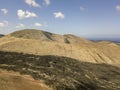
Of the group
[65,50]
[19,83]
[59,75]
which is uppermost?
[65,50]

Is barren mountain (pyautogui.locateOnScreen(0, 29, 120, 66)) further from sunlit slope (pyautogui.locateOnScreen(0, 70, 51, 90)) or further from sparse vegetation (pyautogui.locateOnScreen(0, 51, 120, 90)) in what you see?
sunlit slope (pyautogui.locateOnScreen(0, 70, 51, 90))

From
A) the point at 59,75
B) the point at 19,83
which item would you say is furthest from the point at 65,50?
the point at 19,83

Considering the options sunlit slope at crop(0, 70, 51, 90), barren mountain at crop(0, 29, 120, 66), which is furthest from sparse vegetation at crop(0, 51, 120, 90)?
barren mountain at crop(0, 29, 120, 66)

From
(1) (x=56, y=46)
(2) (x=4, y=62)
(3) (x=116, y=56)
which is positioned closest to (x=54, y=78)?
(2) (x=4, y=62)

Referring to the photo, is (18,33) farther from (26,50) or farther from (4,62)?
(4,62)

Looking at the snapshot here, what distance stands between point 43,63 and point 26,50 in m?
22.8

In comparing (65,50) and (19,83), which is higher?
(65,50)

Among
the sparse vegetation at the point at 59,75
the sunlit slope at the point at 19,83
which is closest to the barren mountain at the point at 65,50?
the sparse vegetation at the point at 59,75

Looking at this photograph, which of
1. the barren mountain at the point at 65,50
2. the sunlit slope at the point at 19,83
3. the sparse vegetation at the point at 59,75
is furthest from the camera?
the barren mountain at the point at 65,50

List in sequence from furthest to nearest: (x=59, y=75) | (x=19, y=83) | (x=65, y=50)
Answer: (x=65, y=50) < (x=59, y=75) < (x=19, y=83)

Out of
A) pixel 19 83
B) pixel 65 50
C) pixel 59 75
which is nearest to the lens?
pixel 19 83

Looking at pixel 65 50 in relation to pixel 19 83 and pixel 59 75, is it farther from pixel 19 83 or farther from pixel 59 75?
pixel 19 83

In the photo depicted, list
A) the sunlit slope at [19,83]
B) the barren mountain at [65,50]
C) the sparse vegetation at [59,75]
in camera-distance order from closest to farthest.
Answer: 1. the sunlit slope at [19,83]
2. the sparse vegetation at [59,75]
3. the barren mountain at [65,50]

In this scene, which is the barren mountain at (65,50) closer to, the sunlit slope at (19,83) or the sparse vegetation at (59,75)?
the sparse vegetation at (59,75)
